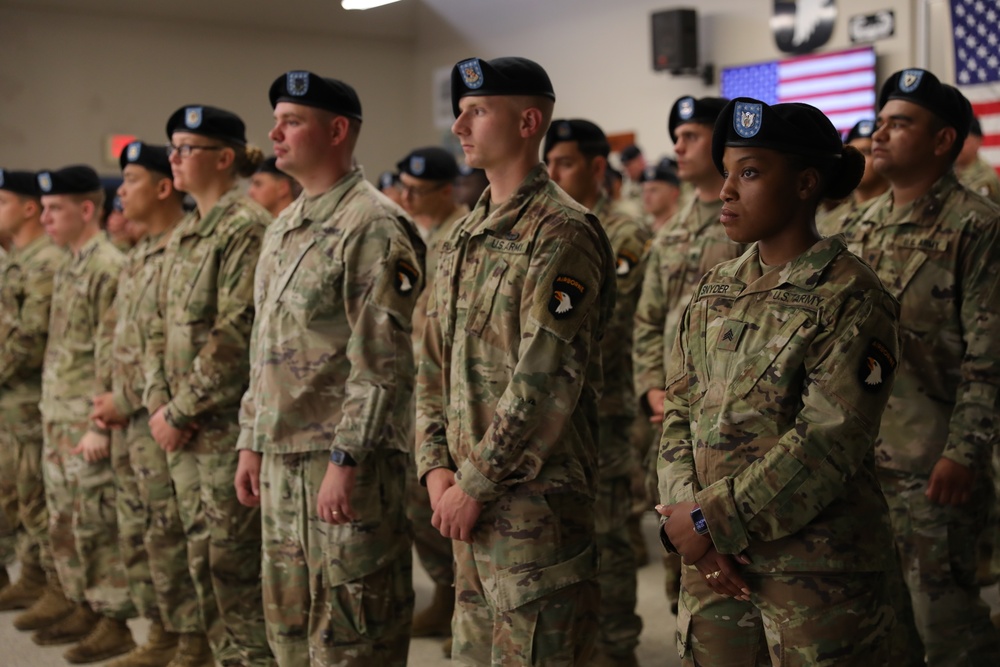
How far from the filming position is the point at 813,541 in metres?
1.88

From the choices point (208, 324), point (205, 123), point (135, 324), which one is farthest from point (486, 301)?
point (135, 324)

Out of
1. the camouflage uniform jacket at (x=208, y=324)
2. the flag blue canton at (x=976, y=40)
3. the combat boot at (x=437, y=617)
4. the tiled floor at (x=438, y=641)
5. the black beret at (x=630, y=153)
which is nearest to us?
the camouflage uniform jacket at (x=208, y=324)

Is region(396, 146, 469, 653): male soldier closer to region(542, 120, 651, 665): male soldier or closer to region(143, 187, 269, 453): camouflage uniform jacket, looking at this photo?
region(542, 120, 651, 665): male soldier

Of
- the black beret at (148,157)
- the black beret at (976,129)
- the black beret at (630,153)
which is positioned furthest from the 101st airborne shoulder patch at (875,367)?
the black beret at (630,153)

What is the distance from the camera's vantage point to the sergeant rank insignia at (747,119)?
6.42 feet

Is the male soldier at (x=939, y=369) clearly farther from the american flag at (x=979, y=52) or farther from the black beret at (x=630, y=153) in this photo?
the black beret at (x=630, y=153)

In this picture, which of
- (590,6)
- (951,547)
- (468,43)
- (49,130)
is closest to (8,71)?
(49,130)

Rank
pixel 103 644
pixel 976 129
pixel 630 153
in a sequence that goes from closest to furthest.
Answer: pixel 103 644, pixel 976 129, pixel 630 153

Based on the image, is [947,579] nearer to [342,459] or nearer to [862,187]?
[342,459]

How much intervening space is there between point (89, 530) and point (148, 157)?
1.49 metres

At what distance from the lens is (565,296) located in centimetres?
226

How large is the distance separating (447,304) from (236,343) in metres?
1.05

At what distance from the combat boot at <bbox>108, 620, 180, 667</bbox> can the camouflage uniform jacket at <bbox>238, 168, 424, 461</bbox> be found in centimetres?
131

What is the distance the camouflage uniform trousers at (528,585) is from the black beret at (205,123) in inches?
71.4
